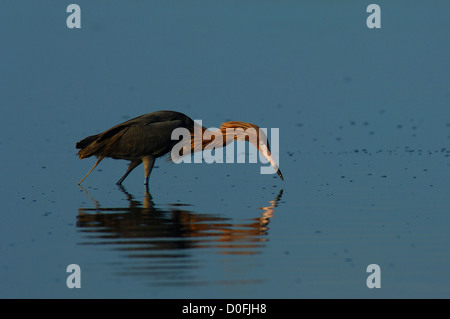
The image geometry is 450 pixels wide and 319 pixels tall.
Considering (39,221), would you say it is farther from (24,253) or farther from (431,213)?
(431,213)

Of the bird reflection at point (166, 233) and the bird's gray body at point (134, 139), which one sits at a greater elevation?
the bird's gray body at point (134, 139)

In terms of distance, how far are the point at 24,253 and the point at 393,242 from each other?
494cm

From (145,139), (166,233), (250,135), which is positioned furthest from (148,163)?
(166,233)

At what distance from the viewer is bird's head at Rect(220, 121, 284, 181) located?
1783cm

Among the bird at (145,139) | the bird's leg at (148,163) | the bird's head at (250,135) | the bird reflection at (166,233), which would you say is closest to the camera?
the bird reflection at (166,233)

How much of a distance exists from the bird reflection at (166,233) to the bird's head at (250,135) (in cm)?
238

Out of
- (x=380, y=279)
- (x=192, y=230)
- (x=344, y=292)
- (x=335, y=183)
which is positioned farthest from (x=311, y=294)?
(x=335, y=183)

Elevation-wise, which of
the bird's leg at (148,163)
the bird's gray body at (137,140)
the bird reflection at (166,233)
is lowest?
the bird reflection at (166,233)

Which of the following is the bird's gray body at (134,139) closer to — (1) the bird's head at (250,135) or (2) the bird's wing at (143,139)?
(2) the bird's wing at (143,139)

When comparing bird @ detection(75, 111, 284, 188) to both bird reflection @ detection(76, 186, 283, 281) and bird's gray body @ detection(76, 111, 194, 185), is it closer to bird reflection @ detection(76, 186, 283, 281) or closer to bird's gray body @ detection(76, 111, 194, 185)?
bird's gray body @ detection(76, 111, 194, 185)

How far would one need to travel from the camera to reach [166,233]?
12.6m

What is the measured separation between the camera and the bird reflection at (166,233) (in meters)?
10.8

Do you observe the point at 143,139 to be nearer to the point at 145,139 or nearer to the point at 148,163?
the point at 145,139

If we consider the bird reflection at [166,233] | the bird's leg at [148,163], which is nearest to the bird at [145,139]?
the bird's leg at [148,163]
